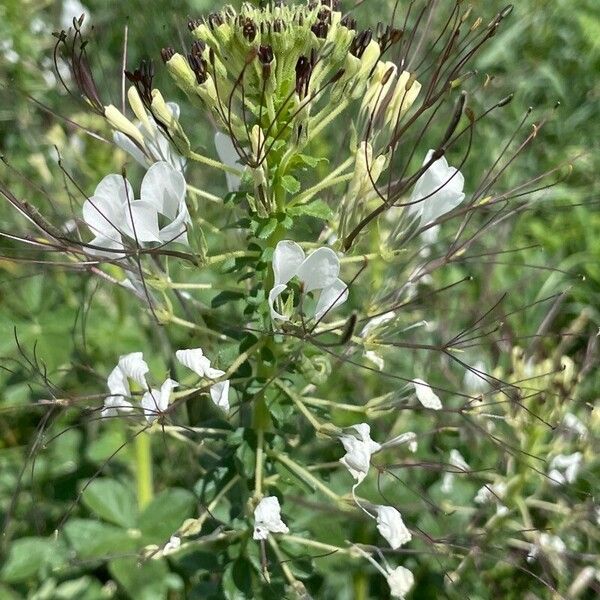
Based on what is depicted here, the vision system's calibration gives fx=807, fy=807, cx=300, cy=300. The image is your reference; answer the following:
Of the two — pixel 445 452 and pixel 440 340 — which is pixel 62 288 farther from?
pixel 445 452

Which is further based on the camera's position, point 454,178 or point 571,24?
point 571,24

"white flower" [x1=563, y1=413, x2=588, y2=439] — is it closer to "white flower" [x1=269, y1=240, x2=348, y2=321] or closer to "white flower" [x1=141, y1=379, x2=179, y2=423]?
"white flower" [x1=269, y1=240, x2=348, y2=321]

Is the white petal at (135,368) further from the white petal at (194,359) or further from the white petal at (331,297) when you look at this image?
the white petal at (331,297)

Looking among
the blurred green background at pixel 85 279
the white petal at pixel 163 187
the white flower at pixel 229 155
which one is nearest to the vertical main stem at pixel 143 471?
the blurred green background at pixel 85 279

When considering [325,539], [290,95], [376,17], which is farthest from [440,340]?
[376,17]

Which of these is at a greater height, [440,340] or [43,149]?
[43,149]

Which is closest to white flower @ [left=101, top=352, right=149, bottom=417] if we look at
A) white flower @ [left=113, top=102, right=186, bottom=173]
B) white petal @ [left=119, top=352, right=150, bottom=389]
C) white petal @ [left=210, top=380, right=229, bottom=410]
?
white petal @ [left=119, top=352, right=150, bottom=389]
